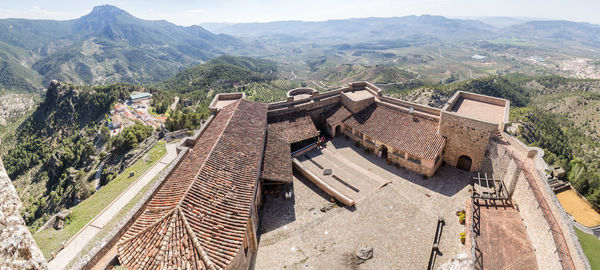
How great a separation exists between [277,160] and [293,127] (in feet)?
25.5

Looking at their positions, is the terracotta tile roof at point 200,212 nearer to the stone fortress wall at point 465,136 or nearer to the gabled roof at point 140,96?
the stone fortress wall at point 465,136

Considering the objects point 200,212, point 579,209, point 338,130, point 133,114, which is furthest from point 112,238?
point 133,114

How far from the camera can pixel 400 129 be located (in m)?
29.6

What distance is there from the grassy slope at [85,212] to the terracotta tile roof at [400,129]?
91.4 ft

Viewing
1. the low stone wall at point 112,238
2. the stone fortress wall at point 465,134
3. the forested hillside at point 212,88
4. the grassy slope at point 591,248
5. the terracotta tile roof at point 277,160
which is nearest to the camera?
the low stone wall at point 112,238

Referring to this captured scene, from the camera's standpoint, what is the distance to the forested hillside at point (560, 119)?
3765 cm

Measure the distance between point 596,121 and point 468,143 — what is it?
92.8m

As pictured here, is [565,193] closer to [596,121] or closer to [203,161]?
[203,161]

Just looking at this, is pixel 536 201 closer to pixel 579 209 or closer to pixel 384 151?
pixel 579 209

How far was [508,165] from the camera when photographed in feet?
73.6

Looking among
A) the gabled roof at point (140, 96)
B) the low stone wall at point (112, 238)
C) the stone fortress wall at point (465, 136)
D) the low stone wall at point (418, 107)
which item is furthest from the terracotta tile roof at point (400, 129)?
the gabled roof at point (140, 96)

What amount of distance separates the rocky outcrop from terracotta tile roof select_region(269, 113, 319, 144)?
24.9m

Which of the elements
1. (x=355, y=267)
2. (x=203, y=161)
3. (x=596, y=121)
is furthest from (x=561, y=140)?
(x=203, y=161)

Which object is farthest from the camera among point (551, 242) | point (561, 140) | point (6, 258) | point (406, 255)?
point (561, 140)
